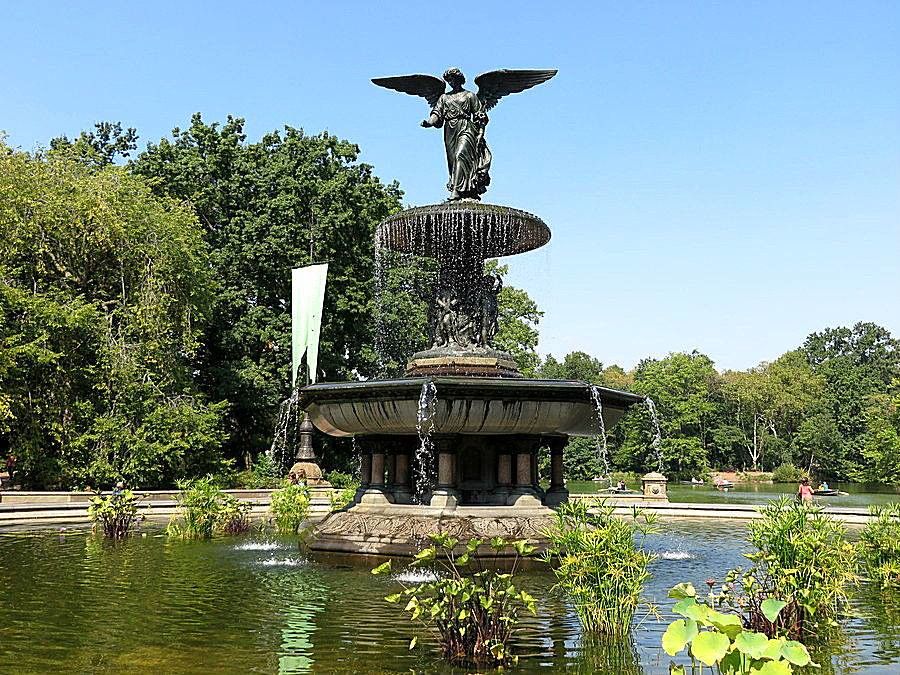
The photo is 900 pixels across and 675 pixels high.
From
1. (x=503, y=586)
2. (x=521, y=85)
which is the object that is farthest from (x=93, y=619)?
(x=521, y=85)

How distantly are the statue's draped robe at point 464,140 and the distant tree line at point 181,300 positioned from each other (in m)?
2.11

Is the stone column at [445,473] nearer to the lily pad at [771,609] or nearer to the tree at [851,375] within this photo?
the lily pad at [771,609]

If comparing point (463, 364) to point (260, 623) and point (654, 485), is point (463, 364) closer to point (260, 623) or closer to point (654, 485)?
point (260, 623)

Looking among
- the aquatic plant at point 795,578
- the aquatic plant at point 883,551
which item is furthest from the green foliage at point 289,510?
the aquatic plant at point 795,578

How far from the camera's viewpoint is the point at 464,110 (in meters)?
15.4

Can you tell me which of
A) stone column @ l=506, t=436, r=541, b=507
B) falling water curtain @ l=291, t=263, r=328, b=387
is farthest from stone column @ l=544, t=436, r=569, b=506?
falling water curtain @ l=291, t=263, r=328, b=387

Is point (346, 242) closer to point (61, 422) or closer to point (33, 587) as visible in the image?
point (61, 422)

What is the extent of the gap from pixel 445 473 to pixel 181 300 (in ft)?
68.9

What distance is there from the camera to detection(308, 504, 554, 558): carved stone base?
1202 cm

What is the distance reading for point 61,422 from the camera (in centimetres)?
2902

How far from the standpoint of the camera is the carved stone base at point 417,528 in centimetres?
1202

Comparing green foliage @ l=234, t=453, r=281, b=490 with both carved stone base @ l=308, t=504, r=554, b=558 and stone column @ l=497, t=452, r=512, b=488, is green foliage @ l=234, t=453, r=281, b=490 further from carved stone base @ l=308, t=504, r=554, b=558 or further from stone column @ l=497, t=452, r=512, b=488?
stone column @ l=497, t=452, r=512, b=488

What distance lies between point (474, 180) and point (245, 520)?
8120 millimetres

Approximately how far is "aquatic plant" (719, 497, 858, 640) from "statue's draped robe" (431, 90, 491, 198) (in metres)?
8.95
